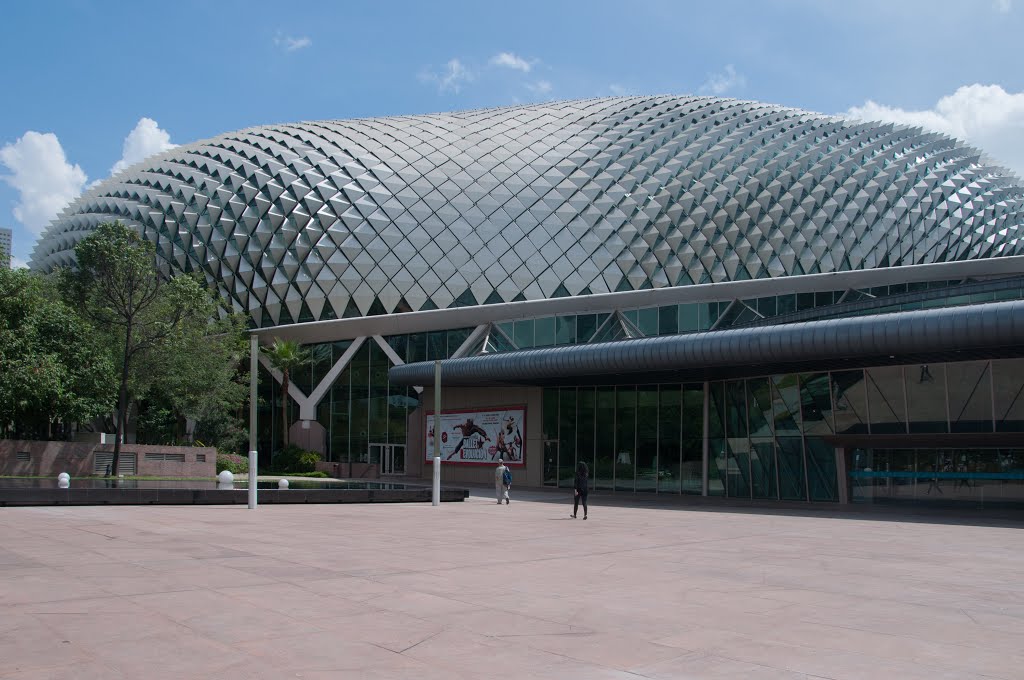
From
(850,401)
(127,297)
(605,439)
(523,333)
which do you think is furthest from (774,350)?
(127,297)

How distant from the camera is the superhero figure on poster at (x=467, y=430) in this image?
4631cm

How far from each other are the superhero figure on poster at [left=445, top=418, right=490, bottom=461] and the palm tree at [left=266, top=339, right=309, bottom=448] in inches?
429

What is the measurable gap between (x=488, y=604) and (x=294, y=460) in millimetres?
43210

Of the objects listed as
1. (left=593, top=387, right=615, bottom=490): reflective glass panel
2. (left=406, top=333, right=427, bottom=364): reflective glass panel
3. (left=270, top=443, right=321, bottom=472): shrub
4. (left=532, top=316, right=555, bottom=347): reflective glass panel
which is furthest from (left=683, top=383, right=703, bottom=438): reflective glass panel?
(left=270, top=443, right=321, bottom=472): shrub

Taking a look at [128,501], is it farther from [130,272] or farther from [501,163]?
[501,163]

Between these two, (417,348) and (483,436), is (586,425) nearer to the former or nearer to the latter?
(483,436)

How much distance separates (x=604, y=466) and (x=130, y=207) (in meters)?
38.1

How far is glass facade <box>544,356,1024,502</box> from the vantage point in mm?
30656

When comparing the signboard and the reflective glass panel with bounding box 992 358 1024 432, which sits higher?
the reflective glass panel with bounding box 992 358 1024 432

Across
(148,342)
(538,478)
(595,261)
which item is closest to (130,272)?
(148,342)

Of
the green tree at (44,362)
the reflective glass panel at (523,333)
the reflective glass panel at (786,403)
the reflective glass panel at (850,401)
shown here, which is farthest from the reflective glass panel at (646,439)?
the green tree at (44,362)

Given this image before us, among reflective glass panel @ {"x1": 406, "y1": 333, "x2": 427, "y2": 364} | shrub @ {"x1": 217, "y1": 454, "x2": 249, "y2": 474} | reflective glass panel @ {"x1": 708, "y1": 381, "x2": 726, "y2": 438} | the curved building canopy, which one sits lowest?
shrub @ {"x1": 217, "y1": 454, "x2": 249, "y2": 474}

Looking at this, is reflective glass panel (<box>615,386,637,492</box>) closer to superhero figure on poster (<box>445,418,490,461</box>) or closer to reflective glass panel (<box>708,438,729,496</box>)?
reflective glass panel (<box>708,438,729,496</box>)

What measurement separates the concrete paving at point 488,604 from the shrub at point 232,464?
2984 cm
